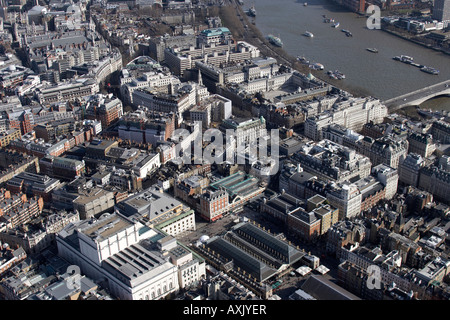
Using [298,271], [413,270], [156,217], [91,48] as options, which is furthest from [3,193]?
[91,48]

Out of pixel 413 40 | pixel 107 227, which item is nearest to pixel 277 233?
pixel 107 227

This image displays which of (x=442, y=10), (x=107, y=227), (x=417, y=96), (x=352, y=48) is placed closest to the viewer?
(x=107, y=227)

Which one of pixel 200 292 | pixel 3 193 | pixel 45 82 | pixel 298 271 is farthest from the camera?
pixel 45 82

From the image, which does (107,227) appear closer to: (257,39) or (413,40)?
(257,39)

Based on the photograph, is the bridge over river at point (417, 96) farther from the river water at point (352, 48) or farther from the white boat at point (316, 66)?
the white boat at point (316, 66)

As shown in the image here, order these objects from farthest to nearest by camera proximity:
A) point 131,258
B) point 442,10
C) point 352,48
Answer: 1. point 442,10
2. point 352,48
3. point 131,258

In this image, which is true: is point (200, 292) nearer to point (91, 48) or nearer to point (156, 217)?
point (156, 217)

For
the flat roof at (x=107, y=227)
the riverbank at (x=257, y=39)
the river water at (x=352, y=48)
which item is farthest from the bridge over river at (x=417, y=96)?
the flat roof at (x=107, y=227)

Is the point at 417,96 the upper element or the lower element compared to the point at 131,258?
upper
